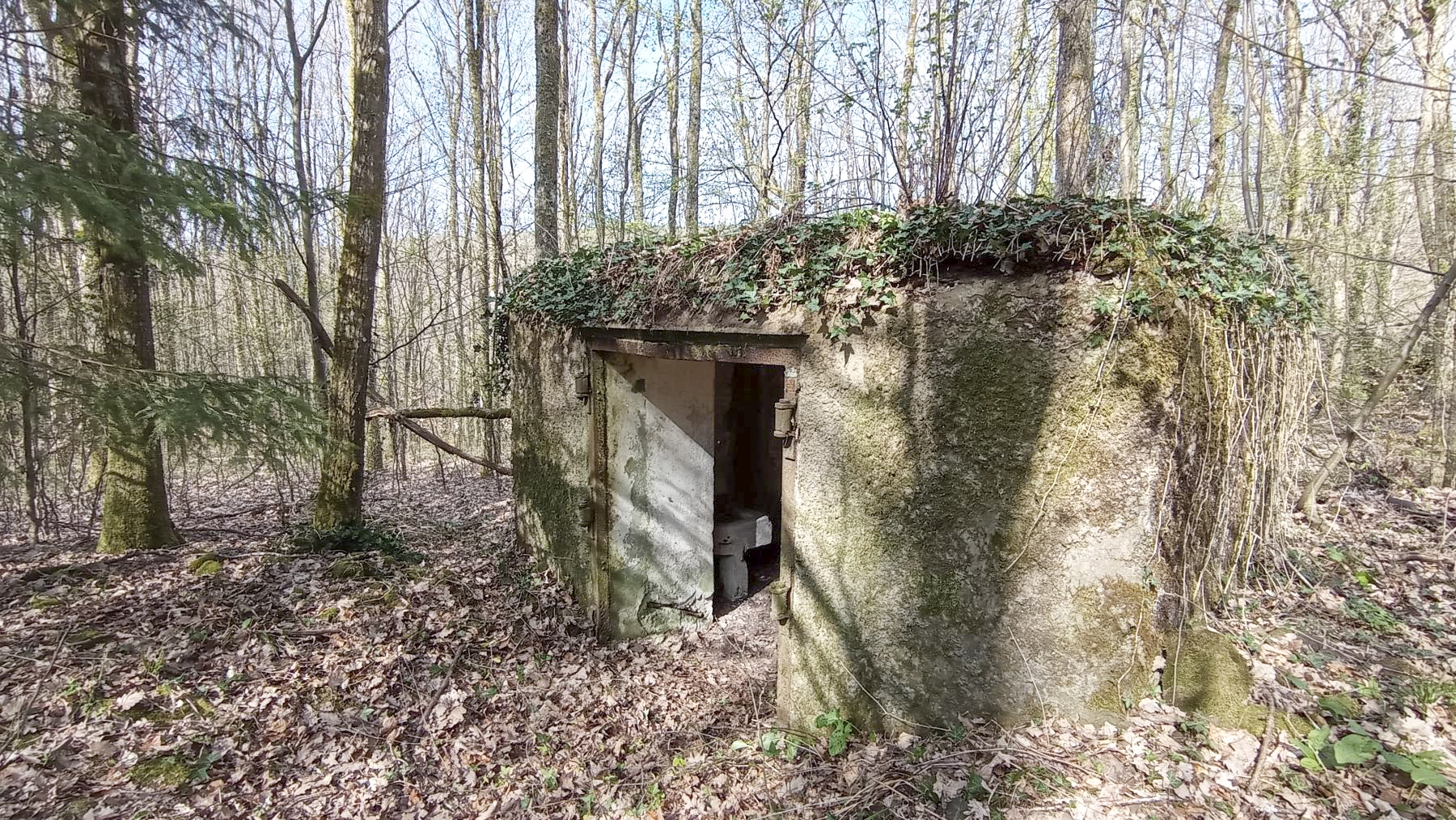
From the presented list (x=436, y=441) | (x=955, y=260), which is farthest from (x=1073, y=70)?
(x=436, y=441)

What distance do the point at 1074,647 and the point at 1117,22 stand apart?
920 centimetres

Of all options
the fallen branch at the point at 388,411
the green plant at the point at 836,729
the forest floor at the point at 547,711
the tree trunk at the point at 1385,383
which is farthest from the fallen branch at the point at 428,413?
the tree trunk at the point at 1385,383

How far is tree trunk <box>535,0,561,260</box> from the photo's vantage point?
736 cm

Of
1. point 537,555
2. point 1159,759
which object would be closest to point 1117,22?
point 1159,759

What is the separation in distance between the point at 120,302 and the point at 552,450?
358 cm

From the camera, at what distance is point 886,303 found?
10.9 ft

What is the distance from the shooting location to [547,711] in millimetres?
4457

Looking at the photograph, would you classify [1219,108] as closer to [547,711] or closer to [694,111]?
[694,111]

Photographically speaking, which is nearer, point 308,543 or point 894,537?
point 894,537

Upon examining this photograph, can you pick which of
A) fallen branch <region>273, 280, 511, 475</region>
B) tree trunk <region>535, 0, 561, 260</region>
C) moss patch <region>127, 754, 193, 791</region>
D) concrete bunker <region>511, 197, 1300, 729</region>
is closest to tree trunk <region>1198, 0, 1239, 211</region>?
concrete bunker <region>511, 197, 1300, 729</region>

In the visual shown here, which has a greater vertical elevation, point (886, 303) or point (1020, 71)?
point (1020, 71)

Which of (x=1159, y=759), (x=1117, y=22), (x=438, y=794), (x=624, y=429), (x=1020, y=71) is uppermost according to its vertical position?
(x=1117, y=22)

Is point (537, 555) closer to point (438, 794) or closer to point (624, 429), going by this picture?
point (624, 429)

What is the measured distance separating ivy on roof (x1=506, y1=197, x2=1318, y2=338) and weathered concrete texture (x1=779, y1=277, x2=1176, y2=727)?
17cm
